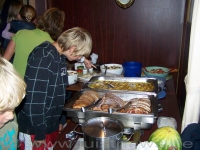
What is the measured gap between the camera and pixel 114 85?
5.90 ft

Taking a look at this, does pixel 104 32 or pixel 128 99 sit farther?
pixel 104 32

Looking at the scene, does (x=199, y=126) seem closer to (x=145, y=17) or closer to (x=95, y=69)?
(x=95, y=69)

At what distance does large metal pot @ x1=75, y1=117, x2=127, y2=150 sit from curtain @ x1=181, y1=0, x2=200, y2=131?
376mm

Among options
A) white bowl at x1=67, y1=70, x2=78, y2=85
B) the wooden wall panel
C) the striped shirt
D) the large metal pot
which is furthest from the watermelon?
the wooden wall panel

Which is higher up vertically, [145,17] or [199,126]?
[145,17]

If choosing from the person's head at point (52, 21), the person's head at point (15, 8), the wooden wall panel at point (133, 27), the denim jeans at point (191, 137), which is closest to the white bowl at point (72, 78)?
the person's head at point (52, 21)

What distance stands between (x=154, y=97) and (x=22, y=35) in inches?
47.6

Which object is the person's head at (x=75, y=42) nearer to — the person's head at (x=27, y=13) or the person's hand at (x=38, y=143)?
the person's hand at (x=38, y=143)

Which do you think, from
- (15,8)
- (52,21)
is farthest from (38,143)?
(15,8)

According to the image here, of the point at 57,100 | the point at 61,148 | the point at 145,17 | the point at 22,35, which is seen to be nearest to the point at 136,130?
the point at 61,148

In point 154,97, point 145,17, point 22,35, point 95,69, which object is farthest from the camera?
point 145,17

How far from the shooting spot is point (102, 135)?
889 millimetres

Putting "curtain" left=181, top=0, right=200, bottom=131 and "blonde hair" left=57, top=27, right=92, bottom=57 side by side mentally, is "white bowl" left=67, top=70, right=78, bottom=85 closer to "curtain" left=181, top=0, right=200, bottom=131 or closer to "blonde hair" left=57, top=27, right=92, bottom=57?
"blonde hair" left=57, top=27, right=92, bottom=57

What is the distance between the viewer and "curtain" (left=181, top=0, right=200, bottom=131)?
97 centimetres
